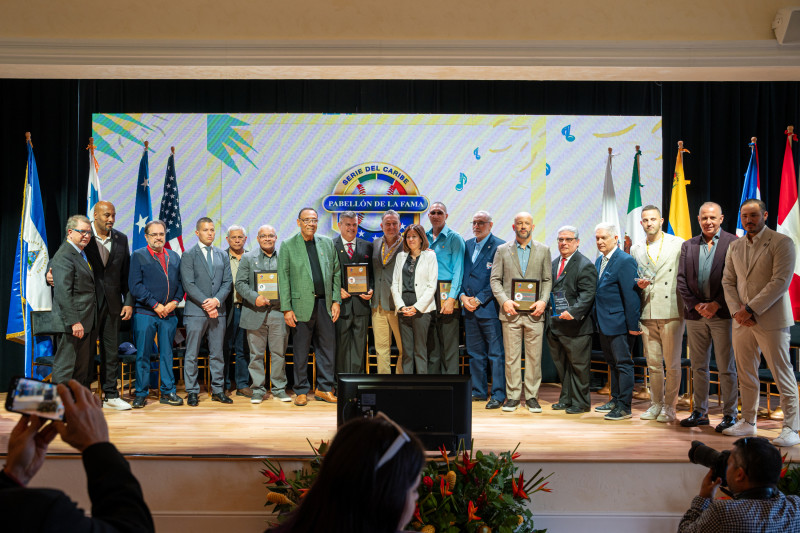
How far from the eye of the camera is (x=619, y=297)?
529cm

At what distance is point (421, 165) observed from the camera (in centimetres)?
711

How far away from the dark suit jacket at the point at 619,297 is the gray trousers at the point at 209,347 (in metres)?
3.11

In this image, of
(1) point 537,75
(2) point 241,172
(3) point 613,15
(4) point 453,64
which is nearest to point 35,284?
(2) point 241,172

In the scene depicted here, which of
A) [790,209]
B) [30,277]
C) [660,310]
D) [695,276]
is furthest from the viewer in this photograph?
[790,209]

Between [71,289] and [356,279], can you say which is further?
[356,279]

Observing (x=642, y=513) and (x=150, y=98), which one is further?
(x=150, y=98)

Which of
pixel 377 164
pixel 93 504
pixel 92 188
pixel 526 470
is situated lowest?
pixel 526 470

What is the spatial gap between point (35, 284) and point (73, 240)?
110cm

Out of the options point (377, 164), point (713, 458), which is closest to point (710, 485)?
point (713, 458)

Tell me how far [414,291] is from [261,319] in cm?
132

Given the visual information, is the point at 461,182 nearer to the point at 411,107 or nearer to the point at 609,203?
the point at 411,107

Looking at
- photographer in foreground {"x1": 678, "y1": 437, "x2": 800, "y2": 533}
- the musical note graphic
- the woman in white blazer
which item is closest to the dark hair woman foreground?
photographer in foreground {"x1": 678, "y1": 437, "x2": 800, "y2": 533}

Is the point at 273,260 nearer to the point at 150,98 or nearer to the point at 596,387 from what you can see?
the point at 150,98

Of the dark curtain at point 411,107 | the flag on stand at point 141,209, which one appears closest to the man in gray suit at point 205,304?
the flag on stand at point 141,209
